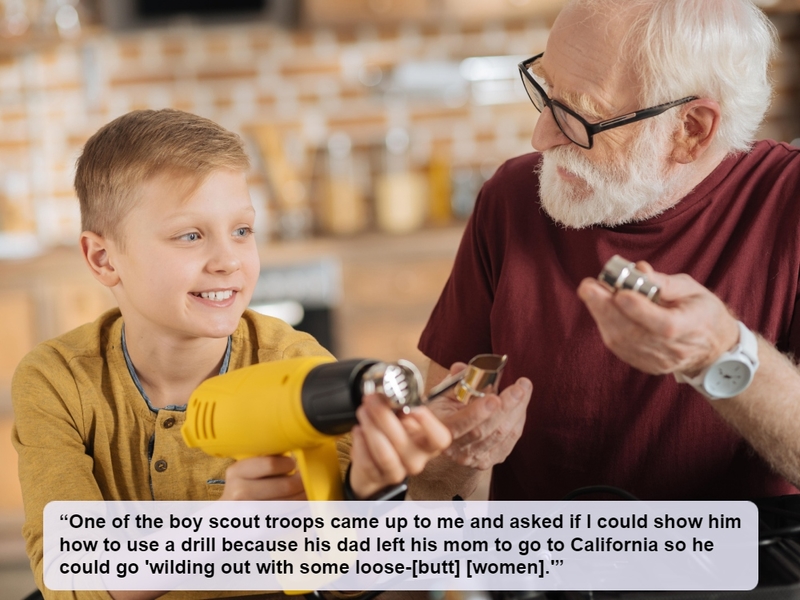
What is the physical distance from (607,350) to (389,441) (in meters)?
0.59

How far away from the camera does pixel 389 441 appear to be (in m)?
0.81

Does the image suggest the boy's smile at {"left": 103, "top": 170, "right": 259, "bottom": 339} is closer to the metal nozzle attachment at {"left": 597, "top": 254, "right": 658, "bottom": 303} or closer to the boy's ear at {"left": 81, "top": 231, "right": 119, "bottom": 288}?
the boy's ear at {"left": 81, "top": 231, "right": 119, "bottom": 288}

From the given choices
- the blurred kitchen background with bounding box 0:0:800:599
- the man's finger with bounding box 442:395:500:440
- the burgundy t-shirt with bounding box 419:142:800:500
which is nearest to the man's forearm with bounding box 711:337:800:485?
the burgundy t-shirt with bounding box 419:142:800:500

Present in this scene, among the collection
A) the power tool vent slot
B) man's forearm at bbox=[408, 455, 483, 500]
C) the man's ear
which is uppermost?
the man's ear

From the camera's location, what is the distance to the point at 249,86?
3607 mm

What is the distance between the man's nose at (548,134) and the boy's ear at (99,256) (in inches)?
26.3

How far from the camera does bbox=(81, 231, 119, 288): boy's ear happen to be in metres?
1.17

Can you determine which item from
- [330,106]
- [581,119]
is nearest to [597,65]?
[581,119]

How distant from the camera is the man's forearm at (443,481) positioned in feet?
4.03

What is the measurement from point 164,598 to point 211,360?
1.06ft

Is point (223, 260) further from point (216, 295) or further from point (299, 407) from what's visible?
point (299, 407)

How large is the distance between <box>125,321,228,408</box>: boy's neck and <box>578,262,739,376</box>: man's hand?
1.87 ft

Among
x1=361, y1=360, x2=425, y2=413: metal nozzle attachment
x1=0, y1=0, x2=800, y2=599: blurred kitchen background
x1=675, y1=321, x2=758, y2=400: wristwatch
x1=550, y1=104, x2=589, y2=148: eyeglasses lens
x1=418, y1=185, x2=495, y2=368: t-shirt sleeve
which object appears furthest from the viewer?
x1=0, y1=0, x2=800, y2=599: blurred kitchen background
